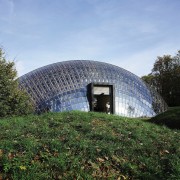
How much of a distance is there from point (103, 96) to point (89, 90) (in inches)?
159

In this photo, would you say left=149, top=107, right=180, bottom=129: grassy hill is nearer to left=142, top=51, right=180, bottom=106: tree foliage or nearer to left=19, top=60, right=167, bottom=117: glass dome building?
→ left=19, top=60, right=167, bottom=117: glass dome building

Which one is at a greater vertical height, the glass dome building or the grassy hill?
the glass dome building

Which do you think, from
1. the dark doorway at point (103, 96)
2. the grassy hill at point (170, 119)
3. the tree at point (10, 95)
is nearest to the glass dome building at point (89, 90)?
the dark doorway at point (103, 96)

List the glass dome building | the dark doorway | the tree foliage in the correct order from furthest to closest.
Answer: the tree foliage → the dark doorway → the glass dome building

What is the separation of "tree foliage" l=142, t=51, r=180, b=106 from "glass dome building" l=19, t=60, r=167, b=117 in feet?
65.0

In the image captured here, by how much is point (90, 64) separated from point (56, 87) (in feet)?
21.9

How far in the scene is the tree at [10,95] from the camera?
63.6 ft

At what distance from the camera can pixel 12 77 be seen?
20.5 meters

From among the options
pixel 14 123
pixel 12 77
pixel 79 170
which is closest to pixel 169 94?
pixel 12 77

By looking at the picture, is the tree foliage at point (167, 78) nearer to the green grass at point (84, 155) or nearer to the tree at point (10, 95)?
the tree at point (10, 95)

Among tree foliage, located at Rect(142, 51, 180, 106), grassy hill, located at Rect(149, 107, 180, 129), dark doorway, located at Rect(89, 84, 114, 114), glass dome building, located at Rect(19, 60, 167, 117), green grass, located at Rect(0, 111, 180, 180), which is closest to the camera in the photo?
green grass, located at Rect(0, 111, 180, 180)

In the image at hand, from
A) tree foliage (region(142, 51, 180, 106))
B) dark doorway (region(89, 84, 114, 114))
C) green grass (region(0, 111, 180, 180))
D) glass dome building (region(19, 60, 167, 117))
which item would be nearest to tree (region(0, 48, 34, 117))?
green grass (region(0, 111, 180, 180))

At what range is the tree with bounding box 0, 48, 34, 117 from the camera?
63.6 feet

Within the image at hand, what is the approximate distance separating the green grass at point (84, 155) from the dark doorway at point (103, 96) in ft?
87.5
